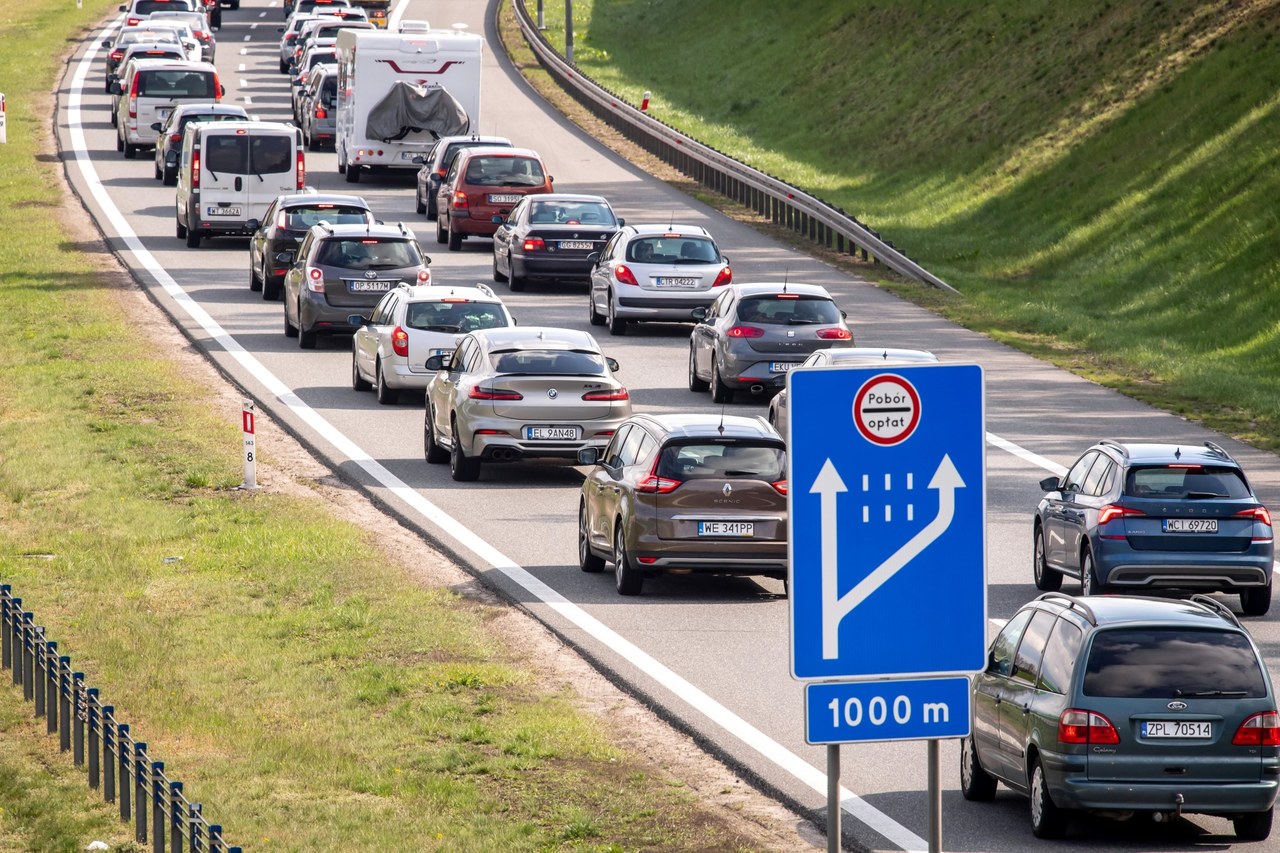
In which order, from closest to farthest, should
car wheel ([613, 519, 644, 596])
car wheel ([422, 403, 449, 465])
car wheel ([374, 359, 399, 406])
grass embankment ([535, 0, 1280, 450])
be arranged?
car wheel ([613, 519, 644, 596])
car wheel ([422, 403, 449, 465])
car wheel ([374, 359, 399, 406])
grass embankment ([535, 0, 1280, 450])

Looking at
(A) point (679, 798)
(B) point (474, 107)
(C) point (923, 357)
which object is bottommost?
(A) point (679, 798)

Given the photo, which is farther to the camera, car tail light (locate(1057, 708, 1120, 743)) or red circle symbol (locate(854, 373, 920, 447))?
car tail light (locate(1057, 708, 1120, 743))

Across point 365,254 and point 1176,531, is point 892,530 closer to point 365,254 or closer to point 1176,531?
point 1176,531

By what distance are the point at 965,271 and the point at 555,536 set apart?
24108 mm

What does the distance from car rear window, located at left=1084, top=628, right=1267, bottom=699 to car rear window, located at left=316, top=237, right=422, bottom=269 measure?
847 inches

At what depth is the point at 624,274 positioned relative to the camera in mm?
34156

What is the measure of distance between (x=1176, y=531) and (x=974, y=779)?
5.76m

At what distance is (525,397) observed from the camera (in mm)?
24125

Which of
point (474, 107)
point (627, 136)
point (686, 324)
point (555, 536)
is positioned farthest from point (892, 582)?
point (627, 136)

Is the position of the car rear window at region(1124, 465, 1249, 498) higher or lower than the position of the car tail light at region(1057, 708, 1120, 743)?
higher

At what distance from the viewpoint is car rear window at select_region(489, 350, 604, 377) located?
24.3m

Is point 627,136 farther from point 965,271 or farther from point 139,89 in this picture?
point 965,271

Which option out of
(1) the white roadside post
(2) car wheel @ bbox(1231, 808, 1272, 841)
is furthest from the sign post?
(1) the white roadside post

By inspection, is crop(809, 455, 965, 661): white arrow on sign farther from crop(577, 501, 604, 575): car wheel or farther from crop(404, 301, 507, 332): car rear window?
crop(404, 301, 507, 332): car rear window
